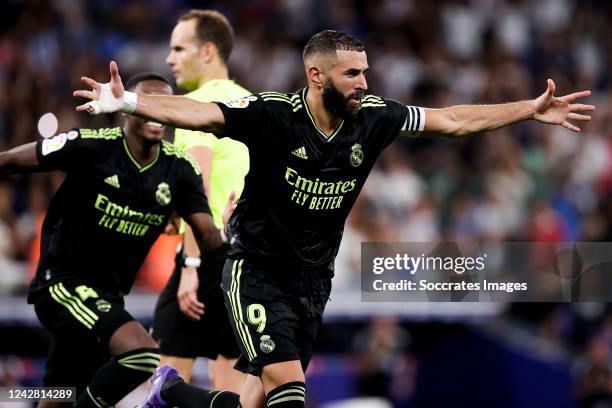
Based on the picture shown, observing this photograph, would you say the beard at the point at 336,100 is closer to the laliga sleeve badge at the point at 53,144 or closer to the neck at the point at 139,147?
the neck at the point at 139,147

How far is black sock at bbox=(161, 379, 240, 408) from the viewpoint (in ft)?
24.1

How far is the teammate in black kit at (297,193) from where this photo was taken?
22.6ft

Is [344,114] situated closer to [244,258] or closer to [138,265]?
[244,258]

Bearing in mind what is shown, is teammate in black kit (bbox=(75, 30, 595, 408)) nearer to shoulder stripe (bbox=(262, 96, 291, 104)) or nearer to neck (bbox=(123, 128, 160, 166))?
shoulder stripe (bbox=(262, 96, 291, 104))

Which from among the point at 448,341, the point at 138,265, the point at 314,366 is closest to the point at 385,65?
the point at 448,341

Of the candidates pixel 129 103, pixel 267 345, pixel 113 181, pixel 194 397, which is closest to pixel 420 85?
pixel 113 181

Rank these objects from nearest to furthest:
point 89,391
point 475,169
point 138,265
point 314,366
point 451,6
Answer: point 89,391 → point 138,265 → point 314,366 → point 475,169 → point 451,6

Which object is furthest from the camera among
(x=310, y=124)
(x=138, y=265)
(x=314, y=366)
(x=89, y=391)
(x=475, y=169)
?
(x=475, y=169)

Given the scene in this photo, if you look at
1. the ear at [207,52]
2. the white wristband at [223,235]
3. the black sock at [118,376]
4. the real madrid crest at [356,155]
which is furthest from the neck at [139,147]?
the real madrid crest at [356,155]

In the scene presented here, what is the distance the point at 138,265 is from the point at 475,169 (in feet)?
32.2

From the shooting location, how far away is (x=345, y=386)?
13680 millimetres

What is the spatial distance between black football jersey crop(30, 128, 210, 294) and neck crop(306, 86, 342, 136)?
1353 mm

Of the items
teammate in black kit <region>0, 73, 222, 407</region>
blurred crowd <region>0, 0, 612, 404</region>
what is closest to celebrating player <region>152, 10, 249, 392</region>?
teammate in black kit <region>0, 73, 222, 407</region>

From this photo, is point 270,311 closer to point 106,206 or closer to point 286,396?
point 286,396
